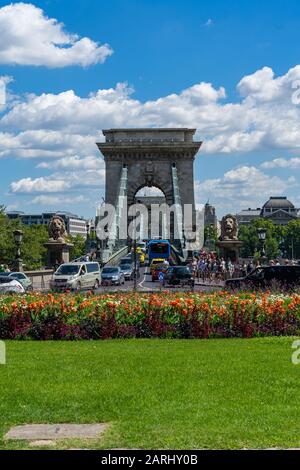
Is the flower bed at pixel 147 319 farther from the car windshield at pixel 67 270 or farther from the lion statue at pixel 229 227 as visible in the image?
the lion statue at pixel 229 227

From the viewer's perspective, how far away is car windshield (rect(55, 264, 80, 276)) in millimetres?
37612

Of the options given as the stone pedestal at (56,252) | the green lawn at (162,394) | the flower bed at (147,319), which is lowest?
the green lawn at (162,394)

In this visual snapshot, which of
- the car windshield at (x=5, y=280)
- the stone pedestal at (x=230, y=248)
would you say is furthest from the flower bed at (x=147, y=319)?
the stone pedestal at (x=230, y=248)

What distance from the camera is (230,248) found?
53.4m

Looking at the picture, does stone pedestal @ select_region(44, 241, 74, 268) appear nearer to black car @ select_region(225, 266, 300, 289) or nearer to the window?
the window

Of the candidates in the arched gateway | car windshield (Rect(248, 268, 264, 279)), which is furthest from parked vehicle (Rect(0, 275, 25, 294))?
the arched gateway

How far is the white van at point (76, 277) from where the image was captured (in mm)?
36125

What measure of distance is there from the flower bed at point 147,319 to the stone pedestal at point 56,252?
1497 inches

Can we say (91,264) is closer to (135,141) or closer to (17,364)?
(17,364)

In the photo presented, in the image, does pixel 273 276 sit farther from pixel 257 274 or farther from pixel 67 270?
pixel 67 270

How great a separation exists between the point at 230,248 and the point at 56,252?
1307cm

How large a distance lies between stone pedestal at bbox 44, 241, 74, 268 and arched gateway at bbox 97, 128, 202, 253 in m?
45.3

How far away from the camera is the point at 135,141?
10031 cm

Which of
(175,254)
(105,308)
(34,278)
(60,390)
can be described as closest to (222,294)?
(105,308)
